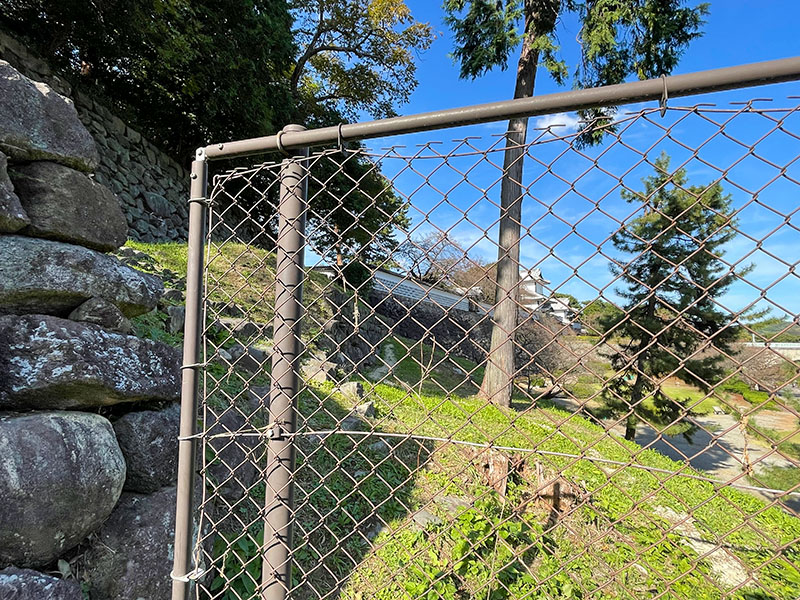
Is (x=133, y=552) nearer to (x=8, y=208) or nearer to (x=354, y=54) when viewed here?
(x=8, y=208)

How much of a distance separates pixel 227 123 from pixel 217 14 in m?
1.88

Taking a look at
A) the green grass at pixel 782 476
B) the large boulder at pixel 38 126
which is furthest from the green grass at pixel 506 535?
the green grass at pixel 782 476

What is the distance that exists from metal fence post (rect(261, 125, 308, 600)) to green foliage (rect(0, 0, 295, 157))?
631cm

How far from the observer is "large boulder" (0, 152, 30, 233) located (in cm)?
139

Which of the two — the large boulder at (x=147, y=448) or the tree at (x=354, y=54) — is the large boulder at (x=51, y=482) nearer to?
the large boulder at (x=147, y=448)

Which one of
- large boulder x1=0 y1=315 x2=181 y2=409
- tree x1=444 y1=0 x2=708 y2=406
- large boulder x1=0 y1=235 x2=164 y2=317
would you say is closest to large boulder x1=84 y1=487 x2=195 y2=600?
large boulder x1=0 y1=315 x2=181 y2=409

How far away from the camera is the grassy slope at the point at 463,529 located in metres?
1.65

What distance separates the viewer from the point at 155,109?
728cm

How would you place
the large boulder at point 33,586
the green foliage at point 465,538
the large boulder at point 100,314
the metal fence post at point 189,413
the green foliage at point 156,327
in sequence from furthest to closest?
1. the green foliage at point 156,327
2. the green foliage at point 465,538
3. the large boulder at point 100,314
4. the metal fence post at point 189,413
5. the large boulder at point 33,586

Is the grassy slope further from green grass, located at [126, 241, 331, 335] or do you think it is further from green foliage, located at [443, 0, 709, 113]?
green foliage, located at [443, 0, 709, 113]

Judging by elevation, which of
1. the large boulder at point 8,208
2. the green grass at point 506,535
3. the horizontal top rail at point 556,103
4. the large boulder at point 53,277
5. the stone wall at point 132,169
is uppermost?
the stone wall at point 132,169

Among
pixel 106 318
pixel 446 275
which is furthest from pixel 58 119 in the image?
pixel 446 275

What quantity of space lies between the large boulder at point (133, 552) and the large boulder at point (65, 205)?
1023 mm

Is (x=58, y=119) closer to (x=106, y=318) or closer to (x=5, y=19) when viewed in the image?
(x=106, y=318)
